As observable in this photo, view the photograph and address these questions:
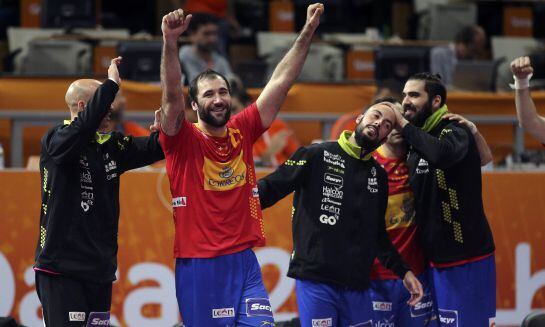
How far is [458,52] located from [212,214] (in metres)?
8.15

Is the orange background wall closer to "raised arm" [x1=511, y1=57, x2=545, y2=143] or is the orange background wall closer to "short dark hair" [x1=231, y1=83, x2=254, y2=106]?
"short dark hair" [x1=231, y1=83, x2=254, y2=106]

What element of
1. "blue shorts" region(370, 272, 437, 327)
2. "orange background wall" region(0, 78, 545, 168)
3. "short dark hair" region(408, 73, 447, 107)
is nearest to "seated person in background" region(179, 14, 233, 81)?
"orange background wall" region(0, 78, 545, 168)

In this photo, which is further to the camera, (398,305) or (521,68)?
(398,305)

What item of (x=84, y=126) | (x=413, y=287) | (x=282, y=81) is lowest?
(x=413, y=287)

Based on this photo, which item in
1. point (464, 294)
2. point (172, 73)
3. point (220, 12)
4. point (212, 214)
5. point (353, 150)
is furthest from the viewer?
point (220, 12)

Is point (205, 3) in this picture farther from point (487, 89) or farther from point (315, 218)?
point (315, 218)

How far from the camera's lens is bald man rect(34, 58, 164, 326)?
242 inches

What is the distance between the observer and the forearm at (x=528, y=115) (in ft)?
24.3

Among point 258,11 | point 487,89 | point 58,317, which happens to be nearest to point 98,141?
point 58,317

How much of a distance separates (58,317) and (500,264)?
14.7 feet

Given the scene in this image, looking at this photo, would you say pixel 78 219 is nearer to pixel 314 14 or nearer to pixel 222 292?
pixel 222 292

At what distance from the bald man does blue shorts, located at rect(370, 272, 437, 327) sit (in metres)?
1.98

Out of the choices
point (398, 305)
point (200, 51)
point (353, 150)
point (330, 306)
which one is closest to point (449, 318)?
point (398, 305)

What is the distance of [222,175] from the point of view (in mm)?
6512
